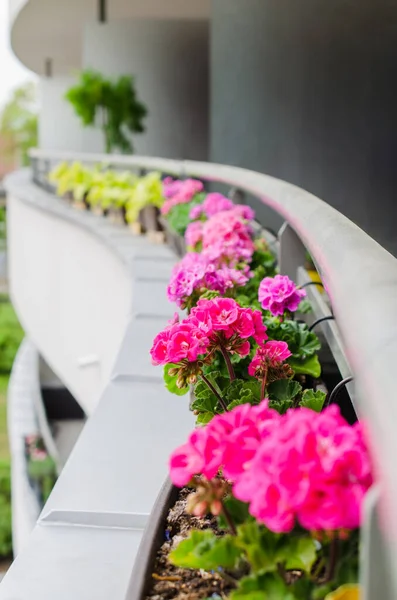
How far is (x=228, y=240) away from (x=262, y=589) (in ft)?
6.68

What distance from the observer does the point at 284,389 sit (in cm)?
146

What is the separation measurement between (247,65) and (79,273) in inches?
92.4

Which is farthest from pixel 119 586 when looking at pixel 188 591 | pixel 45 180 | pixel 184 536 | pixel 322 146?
pixel 45 180

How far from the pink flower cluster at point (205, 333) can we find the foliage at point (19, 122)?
40.7 m

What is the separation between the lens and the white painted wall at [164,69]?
12430mm

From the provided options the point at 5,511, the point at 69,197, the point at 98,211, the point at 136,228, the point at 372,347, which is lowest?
the point at 5,511

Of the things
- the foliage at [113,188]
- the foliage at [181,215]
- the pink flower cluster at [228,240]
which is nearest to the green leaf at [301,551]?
the pink flower cluster at [228,240]

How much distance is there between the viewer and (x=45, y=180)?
10.9 metres

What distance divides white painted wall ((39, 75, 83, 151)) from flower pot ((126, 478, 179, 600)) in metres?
18.6

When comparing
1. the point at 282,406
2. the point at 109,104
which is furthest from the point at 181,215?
the point at 109,104

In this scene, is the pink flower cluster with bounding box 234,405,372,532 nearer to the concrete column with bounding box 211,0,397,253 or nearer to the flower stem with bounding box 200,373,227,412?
the flower stem with bounding box 200,373,227,412

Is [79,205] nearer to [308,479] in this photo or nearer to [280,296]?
[280,296]

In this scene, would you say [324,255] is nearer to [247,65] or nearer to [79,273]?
[79,273]

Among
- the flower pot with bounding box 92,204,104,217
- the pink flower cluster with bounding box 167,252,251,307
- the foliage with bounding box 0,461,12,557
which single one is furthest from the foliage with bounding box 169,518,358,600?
the foliage with bounding box 0,461,12,557
